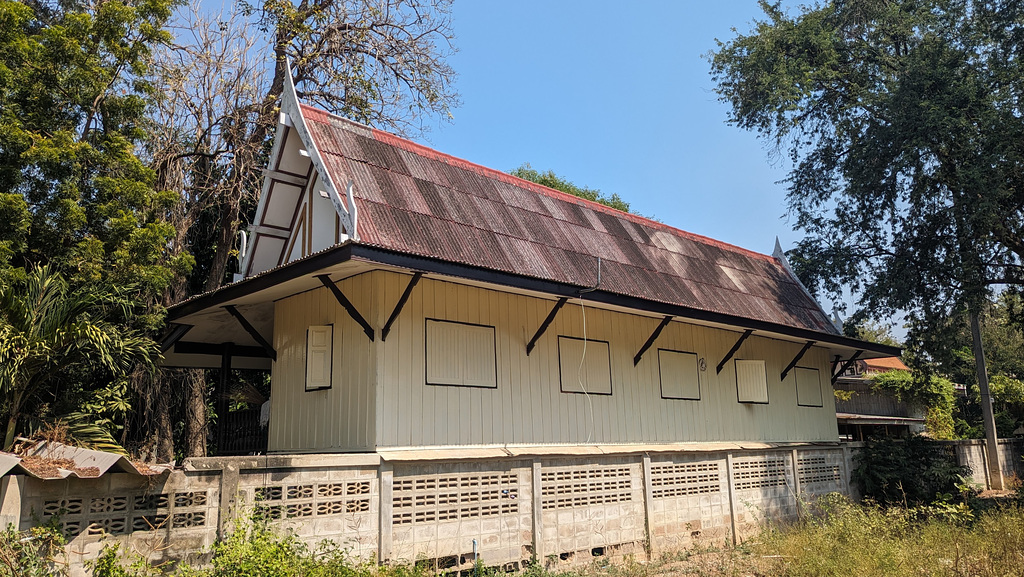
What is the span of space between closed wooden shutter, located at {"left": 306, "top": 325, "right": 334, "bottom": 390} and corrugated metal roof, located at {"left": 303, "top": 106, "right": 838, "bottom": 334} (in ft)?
5.84

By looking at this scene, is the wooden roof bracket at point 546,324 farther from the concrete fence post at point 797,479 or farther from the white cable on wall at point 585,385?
the concrete fence post at point 797,479

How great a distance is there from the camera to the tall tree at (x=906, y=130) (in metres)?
15.3

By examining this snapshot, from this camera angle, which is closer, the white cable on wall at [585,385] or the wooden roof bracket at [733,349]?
the white cable on wall at [585,385]

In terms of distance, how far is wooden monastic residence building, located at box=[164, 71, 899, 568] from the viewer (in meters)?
8.07

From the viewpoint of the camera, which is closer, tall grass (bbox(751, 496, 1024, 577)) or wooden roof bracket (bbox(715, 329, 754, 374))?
tall grass (bbox(751, 496, 1024, 577))

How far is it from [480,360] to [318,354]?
6.71 feet

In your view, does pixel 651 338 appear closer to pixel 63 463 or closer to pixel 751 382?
pixel 751 382

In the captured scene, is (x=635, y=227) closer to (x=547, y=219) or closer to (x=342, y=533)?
(x=547, y=219)

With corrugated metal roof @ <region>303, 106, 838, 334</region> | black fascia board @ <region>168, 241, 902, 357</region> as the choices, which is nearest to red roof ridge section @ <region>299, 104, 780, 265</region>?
corrugated metal roof @ <region>303, 106, 838, 334</region>

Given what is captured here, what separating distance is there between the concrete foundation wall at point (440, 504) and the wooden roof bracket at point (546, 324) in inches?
62.8

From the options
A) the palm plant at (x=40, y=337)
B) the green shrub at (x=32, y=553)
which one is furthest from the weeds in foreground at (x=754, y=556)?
the palm plant at (x=40, y=337)

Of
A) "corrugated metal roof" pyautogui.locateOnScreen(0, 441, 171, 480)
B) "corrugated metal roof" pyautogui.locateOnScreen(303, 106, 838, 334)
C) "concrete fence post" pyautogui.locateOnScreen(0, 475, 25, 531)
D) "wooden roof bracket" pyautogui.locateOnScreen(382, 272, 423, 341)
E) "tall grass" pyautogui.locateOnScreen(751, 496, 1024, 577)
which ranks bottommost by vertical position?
"tall grass" pyautogui.locateOnScreen(751, 496, 1024, 577)

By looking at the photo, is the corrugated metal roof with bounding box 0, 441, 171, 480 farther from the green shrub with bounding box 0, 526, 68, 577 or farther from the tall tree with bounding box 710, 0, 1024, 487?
the tall tree with bounding box 710, 0, 1024, 487

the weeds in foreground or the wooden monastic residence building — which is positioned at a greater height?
the wooden monastic residence building
